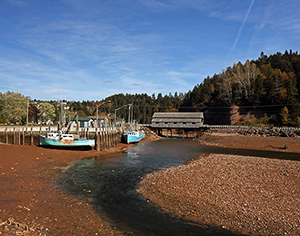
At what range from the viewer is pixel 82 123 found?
96562 mm

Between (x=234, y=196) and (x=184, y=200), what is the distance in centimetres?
408

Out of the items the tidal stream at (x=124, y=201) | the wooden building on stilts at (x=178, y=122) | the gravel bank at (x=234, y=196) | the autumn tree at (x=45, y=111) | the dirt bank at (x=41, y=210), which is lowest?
the tidal stream at (x=124, y=201)

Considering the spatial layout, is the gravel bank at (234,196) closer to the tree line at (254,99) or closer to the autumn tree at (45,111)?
the tree line at (254,99)

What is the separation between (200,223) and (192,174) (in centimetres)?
1042

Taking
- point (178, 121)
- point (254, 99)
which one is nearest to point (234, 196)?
point (178, 121)

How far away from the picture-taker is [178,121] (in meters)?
95.7

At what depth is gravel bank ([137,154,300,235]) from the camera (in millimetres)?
12398

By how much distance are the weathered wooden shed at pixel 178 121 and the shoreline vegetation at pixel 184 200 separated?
219 ft

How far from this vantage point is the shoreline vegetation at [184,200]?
11578mm

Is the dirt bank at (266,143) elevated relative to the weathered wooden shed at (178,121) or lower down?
lower down

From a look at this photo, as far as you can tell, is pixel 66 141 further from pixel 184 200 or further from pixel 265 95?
pixel 265 95

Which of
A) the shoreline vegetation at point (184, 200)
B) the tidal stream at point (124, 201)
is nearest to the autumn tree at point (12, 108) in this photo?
the shoreline vegetation at point (184, 200)

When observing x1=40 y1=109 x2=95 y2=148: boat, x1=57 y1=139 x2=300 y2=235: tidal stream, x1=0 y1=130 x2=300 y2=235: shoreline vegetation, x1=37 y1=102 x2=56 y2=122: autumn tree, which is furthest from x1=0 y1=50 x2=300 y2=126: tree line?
x1=0 y1=130 x2=300 y2=235: shoreline vegetation

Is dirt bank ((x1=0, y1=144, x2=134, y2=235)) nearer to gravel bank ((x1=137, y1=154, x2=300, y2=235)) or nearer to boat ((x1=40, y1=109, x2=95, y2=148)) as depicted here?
gravel bank ((x1=137, y1=154, x2=300, y2=235))
